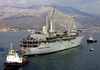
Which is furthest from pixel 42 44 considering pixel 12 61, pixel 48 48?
pixel 12 61

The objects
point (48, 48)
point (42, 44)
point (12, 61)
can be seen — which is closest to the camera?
point (12, 61)

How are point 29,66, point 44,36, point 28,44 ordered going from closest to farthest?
point 29,66 → point 28,44 → point 44,36

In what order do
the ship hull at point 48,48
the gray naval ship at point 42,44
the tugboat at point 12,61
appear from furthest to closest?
the gray naval ship at point 42,44 < the ship hull at point 48,48 < the tugboat at point 12,61

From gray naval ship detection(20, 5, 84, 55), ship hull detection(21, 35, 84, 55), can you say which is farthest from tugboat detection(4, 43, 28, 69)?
gray naval ship detection(20, 5, 84, 55)

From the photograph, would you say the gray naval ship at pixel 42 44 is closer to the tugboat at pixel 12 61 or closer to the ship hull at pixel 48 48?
the ship hull at pixel 48 48

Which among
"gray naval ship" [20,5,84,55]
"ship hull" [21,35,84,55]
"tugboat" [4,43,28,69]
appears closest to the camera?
"tugboat" [4,43,28,69]

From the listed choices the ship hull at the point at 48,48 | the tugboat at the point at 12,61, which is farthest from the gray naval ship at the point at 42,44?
the tugboat at the point at 12,61

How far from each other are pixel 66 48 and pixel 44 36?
14.9 metres

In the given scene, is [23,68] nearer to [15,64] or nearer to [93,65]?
[15,64]

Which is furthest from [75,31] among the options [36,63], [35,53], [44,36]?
[36,63]

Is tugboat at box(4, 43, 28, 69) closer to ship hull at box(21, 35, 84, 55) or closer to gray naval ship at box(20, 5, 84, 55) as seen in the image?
ship hull at box(21, 35, 84, 55)

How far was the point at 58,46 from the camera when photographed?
55.9 metres

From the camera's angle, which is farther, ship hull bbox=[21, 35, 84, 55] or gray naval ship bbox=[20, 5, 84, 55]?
gray naval ship bbox=[20, 5, 84, 55]

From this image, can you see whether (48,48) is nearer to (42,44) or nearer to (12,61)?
(42,44)
